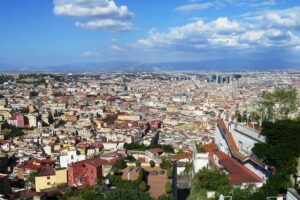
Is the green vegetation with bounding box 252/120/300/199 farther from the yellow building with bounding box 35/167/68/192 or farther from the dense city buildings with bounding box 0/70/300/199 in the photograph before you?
the yellow building with bounding box 35/167/68/192

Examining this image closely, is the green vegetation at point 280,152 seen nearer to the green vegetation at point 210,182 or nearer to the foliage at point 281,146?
the foliage at point 281,146

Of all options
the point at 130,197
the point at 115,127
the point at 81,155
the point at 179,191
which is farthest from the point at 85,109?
the point at 130,197

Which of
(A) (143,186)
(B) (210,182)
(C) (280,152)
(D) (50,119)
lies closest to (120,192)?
(A) (143,186)

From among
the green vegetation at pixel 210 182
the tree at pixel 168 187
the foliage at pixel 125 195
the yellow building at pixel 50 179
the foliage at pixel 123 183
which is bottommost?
the yellow building at pixel 50 179

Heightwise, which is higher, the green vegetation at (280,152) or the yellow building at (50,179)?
the green vegetation at (280,152)

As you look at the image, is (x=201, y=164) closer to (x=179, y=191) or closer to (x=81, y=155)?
(x=179, y=191)

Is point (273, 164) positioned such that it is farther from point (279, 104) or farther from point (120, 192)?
point (279, 104)

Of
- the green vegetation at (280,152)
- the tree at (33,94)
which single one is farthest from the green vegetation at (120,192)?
the tree at (33,94)
